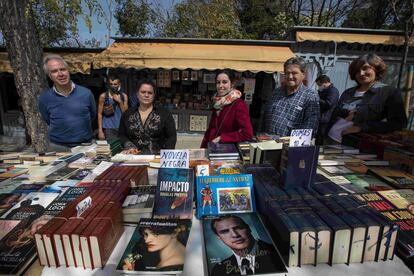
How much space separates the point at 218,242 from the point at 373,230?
658mm

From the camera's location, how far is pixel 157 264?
96cm

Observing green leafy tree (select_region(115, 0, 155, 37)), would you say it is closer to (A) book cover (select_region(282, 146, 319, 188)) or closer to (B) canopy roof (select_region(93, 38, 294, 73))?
(B) canopy roof (select_region(93, 38, 294, 73))

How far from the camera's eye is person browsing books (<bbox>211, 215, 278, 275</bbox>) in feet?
3.09

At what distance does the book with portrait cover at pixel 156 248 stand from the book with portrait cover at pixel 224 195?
Answer: 0.15 m

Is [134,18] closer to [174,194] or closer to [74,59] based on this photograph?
[74,59]

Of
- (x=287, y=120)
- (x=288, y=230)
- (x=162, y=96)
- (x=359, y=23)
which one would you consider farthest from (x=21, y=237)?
(x=359, y=23)

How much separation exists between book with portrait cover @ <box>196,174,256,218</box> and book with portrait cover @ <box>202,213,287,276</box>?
51mm

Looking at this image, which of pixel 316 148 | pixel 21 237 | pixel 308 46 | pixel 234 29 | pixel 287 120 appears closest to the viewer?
pixel 21 237

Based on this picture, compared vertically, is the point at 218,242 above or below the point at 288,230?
below

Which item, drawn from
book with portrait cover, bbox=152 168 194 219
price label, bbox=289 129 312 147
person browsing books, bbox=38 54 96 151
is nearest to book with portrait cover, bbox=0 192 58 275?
book with portrait cover, bbox=152 168 194 219

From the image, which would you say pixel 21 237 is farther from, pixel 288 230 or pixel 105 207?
pixel 288 230

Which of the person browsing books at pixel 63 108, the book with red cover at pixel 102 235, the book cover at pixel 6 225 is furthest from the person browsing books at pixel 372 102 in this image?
the person browsing books at pixel 63 108

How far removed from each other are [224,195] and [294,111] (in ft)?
4.72

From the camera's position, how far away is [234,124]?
2473mm
